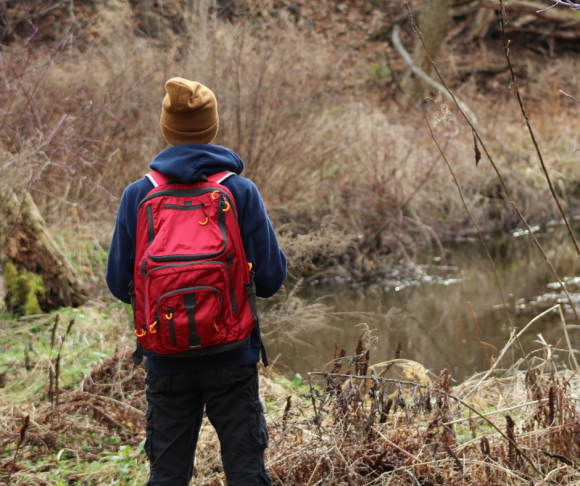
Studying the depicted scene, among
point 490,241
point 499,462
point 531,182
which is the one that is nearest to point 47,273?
point 499,462

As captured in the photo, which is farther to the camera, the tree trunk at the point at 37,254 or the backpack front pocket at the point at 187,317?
the tree trunk at the point at 37,254

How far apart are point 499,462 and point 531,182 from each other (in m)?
10.5

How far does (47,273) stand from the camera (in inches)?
225

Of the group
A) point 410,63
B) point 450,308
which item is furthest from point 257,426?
point 410,63

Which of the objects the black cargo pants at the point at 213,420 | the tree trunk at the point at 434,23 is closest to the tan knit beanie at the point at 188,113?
the black cargo pants at the point at 213,420

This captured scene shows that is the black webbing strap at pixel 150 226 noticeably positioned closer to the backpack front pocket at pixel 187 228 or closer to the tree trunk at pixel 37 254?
the backpack front pocket at pixel 187 228

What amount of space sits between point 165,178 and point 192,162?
0.13 m

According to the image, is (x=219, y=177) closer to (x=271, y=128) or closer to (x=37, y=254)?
(x=37, y=254)

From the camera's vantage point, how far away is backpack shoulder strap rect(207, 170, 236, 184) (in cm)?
204

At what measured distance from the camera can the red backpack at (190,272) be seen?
190 centimetres

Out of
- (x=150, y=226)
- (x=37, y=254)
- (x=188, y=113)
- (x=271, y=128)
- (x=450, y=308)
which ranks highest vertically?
(x=188, y=113)

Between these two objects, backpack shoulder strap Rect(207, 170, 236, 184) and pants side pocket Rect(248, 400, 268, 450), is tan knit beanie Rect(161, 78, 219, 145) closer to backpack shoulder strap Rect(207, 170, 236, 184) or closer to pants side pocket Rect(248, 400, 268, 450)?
backpack shoulder strap Rect(207, 170, 236, 184)

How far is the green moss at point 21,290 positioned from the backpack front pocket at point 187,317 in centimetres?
401

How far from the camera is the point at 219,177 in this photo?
2059 millimetres
